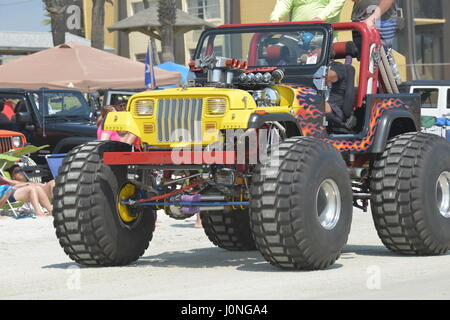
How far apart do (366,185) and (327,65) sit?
131cm

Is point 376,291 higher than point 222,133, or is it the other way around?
point 222,133

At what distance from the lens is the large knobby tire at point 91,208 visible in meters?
9.03

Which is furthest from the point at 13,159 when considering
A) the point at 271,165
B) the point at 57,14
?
the point at 57,14

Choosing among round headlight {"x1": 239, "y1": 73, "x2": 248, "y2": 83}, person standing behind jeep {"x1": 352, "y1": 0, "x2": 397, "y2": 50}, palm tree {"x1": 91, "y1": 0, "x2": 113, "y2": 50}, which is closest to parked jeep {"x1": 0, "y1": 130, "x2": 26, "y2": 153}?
person standing behind jeep {"x1": 352, "y1": 0, "x2": 397, "y2": 50}

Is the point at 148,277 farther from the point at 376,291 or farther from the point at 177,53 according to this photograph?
the point at 177,53

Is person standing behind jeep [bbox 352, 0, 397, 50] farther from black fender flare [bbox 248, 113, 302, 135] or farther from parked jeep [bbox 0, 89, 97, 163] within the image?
parked jeep [bbox 0, 89, 97, 163]

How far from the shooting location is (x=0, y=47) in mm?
37531

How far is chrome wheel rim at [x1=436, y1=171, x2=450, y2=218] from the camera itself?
10.1 metres

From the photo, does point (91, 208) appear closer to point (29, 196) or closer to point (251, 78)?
point (251, 78)

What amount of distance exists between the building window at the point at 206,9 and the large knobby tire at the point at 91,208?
35027mm

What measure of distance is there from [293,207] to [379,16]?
344 cm

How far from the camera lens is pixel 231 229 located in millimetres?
10891

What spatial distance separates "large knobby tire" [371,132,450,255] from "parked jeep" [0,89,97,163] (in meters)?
10.4
